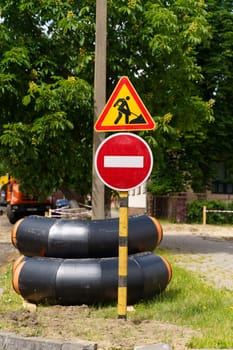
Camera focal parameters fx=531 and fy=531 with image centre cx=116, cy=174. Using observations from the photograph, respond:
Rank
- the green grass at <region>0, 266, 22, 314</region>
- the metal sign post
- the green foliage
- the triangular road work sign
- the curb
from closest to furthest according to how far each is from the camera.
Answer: the curb
the metal sign post
the triangular road work sign
the green grass at <region>0, 266, 22, 314</region>
the green foliage

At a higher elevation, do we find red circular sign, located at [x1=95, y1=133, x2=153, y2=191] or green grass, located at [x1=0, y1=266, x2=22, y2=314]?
red circular sign, located at [x1=95, y1=133, x2=153, y2=191]

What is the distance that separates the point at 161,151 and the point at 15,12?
15.3 ft

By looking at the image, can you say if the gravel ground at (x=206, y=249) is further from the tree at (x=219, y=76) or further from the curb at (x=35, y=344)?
the tree at (x=219, y=76)

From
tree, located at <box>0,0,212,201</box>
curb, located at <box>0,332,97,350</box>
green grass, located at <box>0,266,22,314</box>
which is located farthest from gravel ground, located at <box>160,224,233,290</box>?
curb, located at <box>0,332,97,350</box>

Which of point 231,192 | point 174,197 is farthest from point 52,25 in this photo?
point 231,192

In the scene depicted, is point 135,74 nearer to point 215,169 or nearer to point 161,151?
point 161,151

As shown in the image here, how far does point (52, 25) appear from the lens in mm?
12117

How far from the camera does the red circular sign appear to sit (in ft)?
19.7

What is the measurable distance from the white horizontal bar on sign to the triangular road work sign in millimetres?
363

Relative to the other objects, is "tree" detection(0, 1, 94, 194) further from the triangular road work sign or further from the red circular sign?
the red circular sign

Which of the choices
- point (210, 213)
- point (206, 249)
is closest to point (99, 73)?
point (206, 249)

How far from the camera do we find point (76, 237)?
7.03m

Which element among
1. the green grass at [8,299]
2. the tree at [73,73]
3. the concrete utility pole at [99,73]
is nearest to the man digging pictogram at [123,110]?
the green grass at [8,299]

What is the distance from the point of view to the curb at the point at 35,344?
195 inches
